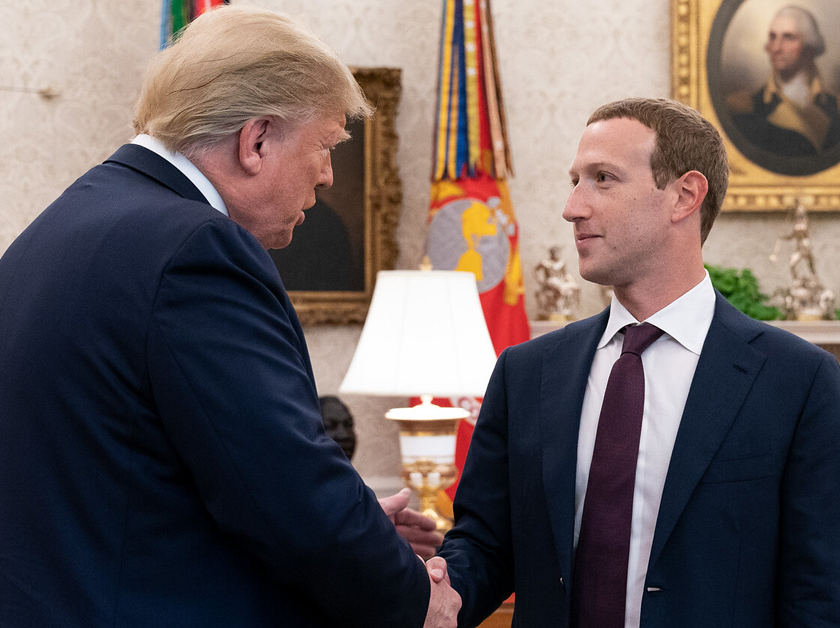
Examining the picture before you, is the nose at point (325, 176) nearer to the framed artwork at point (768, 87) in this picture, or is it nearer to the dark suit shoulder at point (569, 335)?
the dark suit shoulder at point (569, 335)

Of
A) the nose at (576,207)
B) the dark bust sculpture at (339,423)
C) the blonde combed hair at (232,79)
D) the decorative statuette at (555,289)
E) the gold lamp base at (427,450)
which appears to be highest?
the blonde combed hair at (232,79)

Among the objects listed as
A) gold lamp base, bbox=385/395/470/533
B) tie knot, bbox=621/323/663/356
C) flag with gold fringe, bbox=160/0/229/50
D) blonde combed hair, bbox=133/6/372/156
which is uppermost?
flag with gold fringe, bbox=160/0/229/50

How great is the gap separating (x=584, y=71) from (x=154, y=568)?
417 cm

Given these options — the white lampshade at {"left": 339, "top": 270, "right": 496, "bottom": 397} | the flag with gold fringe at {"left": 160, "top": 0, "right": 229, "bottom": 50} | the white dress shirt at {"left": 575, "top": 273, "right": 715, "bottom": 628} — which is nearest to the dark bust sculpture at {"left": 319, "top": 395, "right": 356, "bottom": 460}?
the white lampshade at {"left": 339, "top": 270, "right": 496, "bottom": 397}

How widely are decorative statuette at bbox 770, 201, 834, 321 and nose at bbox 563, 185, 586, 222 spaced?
306cm

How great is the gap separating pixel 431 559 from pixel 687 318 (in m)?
0.70

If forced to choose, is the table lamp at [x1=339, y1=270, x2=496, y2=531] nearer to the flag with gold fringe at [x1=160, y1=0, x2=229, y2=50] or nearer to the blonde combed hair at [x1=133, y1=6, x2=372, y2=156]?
the blonde combed hair at [x1=133, y1=6, x2=372, y2=156]

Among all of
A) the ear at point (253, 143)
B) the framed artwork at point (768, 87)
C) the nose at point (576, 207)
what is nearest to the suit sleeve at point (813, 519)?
the nose at point (576, 207)

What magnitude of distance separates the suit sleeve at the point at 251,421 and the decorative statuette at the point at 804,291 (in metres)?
3.80

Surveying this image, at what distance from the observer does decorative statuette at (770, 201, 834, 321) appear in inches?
176

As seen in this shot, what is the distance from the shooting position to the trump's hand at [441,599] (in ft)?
5.38

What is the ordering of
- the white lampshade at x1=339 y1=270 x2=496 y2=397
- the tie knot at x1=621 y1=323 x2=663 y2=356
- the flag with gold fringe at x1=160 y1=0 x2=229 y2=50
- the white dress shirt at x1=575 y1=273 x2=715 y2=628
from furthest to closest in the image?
the flag with gold fringe at x1=160 y1=0 x2=229 y2=50
the white lampshade at x1=339 y1=270 x2=496 y2=397
the tie knot at x1=621 y1=323 x2=663 y2=356
the white dress shirt at x1=575 y1=273 x2=715 y2=628

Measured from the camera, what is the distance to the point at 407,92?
4715mm

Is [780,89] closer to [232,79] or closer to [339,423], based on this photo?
[339,423]
